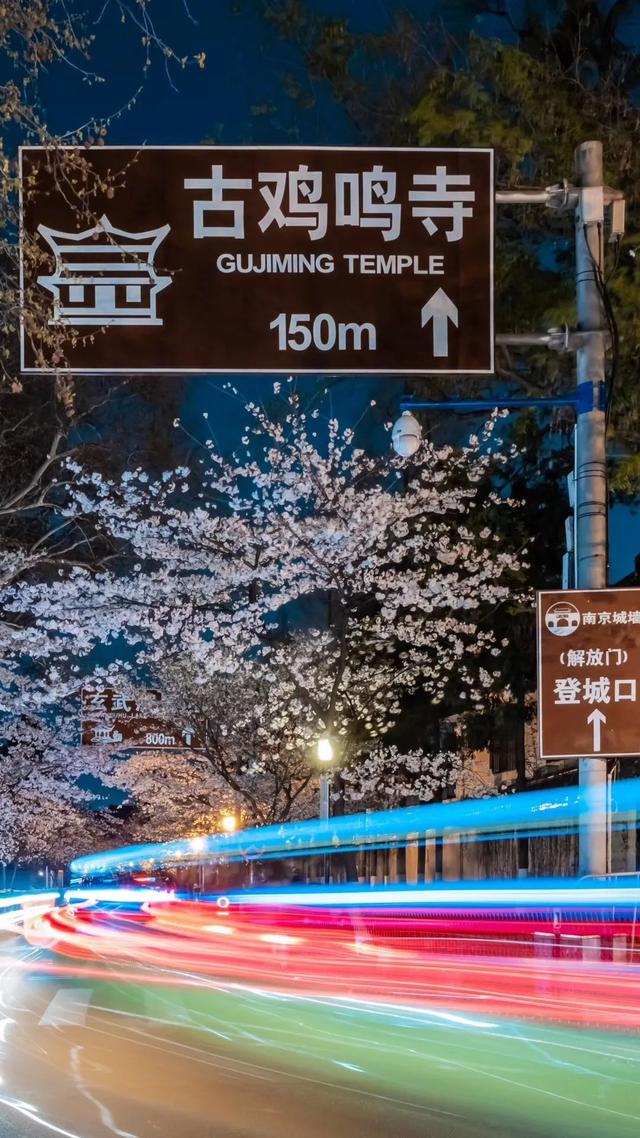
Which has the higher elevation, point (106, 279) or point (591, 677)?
point (106, 279)

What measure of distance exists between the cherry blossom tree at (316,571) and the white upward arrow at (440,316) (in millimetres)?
15524

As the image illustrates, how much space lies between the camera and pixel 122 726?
4141 centimetres

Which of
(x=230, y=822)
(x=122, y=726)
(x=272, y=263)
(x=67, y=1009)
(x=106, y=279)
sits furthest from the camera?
(x=230, y=822)

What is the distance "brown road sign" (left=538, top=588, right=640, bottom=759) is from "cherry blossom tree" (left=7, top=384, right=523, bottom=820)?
15.0 m

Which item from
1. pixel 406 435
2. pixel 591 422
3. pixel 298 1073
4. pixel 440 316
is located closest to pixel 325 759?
pixel 406 435

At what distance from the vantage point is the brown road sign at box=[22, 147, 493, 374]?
28.7ft

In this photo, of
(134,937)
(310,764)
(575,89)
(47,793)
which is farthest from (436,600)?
(47,793)

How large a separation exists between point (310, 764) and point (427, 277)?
2431cm

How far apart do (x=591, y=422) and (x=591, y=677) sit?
1.98m

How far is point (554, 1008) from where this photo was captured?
12.2m

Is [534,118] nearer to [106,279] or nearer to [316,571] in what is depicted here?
[106,279]

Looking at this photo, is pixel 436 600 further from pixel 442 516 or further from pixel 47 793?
pixel 47 793

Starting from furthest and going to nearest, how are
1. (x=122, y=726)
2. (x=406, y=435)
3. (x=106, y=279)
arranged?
(x=122, y=726) < (x=406, y=435) < (x=106, y=279)

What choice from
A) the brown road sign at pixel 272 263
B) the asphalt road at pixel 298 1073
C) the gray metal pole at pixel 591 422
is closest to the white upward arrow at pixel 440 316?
the brown road sign at pixel 272 263
